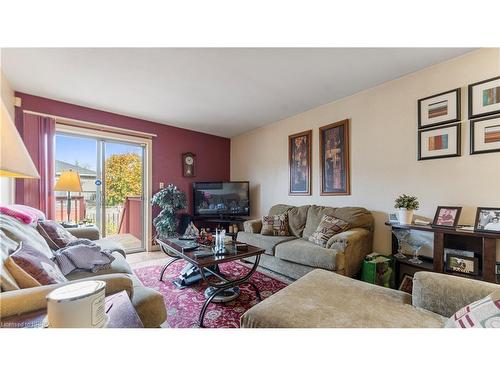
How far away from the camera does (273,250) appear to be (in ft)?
9.25

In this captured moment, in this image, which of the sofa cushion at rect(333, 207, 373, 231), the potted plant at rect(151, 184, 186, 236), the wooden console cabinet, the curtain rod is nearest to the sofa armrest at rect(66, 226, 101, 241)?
the potted plant at rect(151, 184, 186, 236)

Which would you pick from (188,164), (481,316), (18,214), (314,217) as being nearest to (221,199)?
(188,164)

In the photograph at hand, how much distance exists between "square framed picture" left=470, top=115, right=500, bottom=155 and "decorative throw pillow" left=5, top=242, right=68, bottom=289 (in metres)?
3.36

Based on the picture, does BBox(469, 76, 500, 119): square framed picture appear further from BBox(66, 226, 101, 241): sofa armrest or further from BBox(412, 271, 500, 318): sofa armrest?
BBox(66, 226, 101, 241): sofa armrest

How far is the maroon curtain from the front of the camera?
2797 millimetres

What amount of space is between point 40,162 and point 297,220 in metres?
3.65
